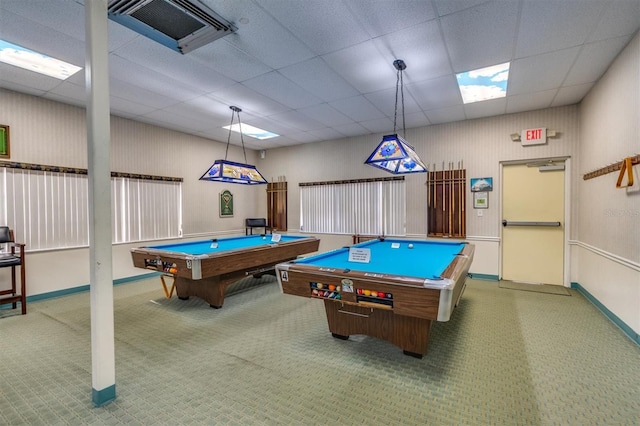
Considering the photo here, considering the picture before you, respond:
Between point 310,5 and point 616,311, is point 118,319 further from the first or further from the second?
point 616,311

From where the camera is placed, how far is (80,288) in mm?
4637

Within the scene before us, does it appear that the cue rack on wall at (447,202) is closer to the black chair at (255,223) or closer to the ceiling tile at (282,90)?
the ceiling tile at (282,90)

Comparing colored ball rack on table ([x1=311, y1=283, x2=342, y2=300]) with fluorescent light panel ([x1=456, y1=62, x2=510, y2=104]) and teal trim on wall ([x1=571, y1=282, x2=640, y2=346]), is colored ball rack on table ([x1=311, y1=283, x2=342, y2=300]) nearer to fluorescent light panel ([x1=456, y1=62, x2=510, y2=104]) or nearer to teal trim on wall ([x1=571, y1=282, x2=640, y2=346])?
teal trim on wall ([x1=571, y1=282, x2=640, y2=346])

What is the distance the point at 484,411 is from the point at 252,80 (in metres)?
3.88

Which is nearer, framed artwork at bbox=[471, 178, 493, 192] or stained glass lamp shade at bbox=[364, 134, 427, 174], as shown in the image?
stained glass lamp shade at bbox=[364, 134, 427, 174]

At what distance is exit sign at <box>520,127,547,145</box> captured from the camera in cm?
478

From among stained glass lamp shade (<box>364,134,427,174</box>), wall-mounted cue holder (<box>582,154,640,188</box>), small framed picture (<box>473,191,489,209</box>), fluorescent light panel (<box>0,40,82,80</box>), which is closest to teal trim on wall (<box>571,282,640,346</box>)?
wall-mounted cue holder (<box>582,154,640,188</box>)

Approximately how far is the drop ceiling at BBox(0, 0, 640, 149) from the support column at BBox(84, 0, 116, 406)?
801 mm

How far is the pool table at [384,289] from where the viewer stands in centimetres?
200

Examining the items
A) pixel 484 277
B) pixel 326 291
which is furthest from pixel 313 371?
pixel 484 277

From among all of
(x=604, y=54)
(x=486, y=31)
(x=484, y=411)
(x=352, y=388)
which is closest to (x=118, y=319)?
(x=352, y=388)

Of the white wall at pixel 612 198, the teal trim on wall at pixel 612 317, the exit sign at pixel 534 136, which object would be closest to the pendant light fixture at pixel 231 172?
the exit sign at pixel 534 136

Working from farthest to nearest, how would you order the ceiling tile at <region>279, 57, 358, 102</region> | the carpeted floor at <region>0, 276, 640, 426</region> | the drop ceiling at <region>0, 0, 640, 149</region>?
the ceiling tile at <region>279, 57, 358, 102</region>
the drop ceiling at <region>0, 0, 640, 149</region>
the carpeted floor at <region>0, 276, 640, 426</region>

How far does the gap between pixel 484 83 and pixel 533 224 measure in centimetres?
257
